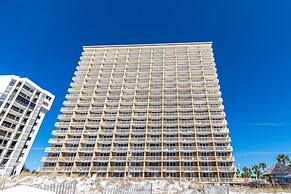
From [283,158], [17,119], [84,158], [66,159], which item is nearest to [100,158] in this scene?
[84,158]

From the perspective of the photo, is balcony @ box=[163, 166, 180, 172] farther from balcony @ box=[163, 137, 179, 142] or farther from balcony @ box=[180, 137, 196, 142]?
balcony @ box=[180, 137, 196, 142]

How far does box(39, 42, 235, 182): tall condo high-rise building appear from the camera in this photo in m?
37.9

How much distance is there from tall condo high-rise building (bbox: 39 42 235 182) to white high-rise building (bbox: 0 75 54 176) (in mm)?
A: 15133

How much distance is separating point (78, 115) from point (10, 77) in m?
25.1

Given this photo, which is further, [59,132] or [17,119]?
[17,119]

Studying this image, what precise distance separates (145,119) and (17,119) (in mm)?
38017

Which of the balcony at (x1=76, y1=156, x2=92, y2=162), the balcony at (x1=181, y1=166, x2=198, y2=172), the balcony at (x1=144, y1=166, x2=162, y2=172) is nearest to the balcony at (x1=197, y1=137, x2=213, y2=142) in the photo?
the balcony at (x1=181, y1=166, x2=198, y2=172)

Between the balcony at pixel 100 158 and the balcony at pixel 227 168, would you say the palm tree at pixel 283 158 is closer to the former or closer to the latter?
the balcony at pixel 227 168

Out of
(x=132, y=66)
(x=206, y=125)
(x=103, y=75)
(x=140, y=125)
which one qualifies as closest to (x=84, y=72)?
(x=103, y=75)

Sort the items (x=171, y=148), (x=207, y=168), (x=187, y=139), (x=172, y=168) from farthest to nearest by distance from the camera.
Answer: (x=187, y=139) → (x=171, y=148) → (x=172, y=168) → (x=207, y=168)

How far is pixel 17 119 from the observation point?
167 feet

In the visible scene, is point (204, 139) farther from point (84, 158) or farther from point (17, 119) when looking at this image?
point (17, 119)

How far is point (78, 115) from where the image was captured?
47219mm

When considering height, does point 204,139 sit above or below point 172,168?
above
